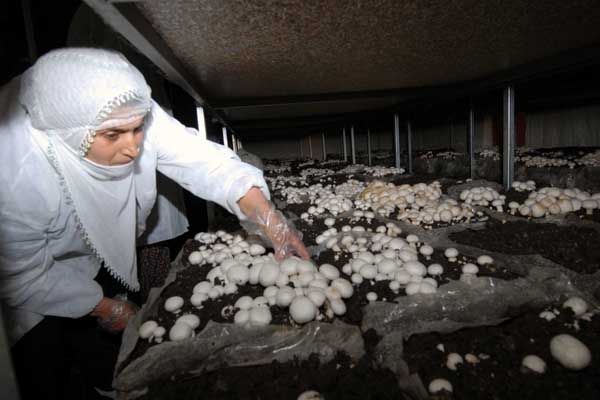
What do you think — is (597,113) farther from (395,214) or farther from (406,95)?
(395,214)

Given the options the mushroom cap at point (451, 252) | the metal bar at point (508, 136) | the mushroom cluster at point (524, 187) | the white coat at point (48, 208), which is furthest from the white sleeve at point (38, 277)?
the metal bar at point (508, 136)

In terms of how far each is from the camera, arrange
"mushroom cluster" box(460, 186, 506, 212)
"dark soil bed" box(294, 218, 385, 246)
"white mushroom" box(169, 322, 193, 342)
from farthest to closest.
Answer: "mushroom cluster" box(460, 186, 506, 212)
"dark soil bed" box(294, 218, 385, 246)
"white mushroom" box(169, 322, 193, 342)

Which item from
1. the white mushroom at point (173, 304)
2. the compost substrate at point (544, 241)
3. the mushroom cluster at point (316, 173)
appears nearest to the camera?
the white mushroom at point (173, 304)

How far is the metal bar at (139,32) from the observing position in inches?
38.0

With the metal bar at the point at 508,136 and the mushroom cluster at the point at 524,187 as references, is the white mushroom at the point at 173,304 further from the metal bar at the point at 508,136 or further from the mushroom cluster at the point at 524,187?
the metal bar at the point at 508,136

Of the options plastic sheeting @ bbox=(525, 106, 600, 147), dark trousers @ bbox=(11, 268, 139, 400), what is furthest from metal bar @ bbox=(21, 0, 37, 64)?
plastic sheeting @ bbox=(525, 106, 600, 147)

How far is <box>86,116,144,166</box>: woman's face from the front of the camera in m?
1.38

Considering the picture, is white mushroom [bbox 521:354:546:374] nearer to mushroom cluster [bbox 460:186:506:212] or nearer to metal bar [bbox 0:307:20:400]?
metal bar [bbox 0:307:20:400]

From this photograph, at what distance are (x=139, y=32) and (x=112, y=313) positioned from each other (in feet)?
4.80

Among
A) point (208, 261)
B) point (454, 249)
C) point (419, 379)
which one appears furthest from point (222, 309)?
point (454, 249)

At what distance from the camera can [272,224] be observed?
69.7 inches

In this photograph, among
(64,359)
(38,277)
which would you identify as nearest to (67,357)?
(64,359)

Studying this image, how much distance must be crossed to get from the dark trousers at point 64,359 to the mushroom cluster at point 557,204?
115 inches

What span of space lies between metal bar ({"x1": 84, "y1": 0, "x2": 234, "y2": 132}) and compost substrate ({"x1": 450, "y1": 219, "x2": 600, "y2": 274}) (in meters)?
1.99
